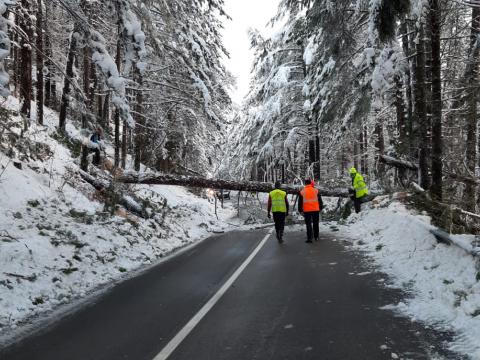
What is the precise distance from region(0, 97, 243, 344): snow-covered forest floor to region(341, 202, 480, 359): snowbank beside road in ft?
17.0

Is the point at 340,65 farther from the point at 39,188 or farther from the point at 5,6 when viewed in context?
the point at 5,6

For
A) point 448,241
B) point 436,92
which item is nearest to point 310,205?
point 436,92

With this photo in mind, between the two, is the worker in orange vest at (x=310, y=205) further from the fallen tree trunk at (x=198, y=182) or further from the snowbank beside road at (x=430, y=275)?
the fallen tree trunk at (x=198, y=182)

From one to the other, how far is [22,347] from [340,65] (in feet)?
42.7

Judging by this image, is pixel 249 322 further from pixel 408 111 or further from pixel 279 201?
pixel 408 111

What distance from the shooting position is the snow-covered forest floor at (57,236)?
732 centimetres

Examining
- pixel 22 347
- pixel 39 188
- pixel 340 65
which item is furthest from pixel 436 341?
pixel 340 65

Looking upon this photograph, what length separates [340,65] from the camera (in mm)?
15414

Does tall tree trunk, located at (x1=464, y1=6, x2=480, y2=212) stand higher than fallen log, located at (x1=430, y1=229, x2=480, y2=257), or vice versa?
tall tree trunk, located at (x1=464, y1=6, x2=480, y2=212)

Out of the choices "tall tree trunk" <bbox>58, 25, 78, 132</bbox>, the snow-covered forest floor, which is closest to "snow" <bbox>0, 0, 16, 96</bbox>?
the snow-covered forest floor

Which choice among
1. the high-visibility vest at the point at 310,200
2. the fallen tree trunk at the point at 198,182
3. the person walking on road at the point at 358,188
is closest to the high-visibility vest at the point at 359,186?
the person walking on road at the point at 358,188

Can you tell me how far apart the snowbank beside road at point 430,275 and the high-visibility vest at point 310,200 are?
208 centimetres

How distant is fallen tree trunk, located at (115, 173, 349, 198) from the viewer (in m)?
17.2

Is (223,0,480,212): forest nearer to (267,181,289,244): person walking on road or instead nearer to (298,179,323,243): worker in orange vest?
(298,179,323,243): worker in orange vest
